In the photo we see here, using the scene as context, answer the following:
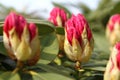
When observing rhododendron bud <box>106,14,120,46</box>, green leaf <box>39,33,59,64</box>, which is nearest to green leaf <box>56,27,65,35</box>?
green leaf <box>39,33,59,64</box>

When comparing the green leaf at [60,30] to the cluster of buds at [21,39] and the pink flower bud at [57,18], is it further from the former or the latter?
the cluster of buds at [21,39]

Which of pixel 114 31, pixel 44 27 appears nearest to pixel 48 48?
pixel 44 27

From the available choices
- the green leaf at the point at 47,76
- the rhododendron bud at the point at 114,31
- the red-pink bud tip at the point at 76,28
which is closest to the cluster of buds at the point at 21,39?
the green leaf at the point at 47,76

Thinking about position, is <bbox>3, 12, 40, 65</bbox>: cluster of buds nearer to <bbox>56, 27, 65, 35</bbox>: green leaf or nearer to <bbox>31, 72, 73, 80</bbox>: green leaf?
<bbox>31, 72, 73, 80</bbox>: green leaf

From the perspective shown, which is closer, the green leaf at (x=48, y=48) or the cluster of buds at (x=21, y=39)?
the cluster of buds at (x=21, y=39)

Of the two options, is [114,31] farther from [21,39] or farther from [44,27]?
[21,39]

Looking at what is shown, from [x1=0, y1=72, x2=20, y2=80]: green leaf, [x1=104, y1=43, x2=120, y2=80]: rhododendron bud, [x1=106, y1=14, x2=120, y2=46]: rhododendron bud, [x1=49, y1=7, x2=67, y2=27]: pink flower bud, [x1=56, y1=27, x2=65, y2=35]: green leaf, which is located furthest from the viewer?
[x1=106, y1=14, x2=120, y2=46]: rhododendron bud
